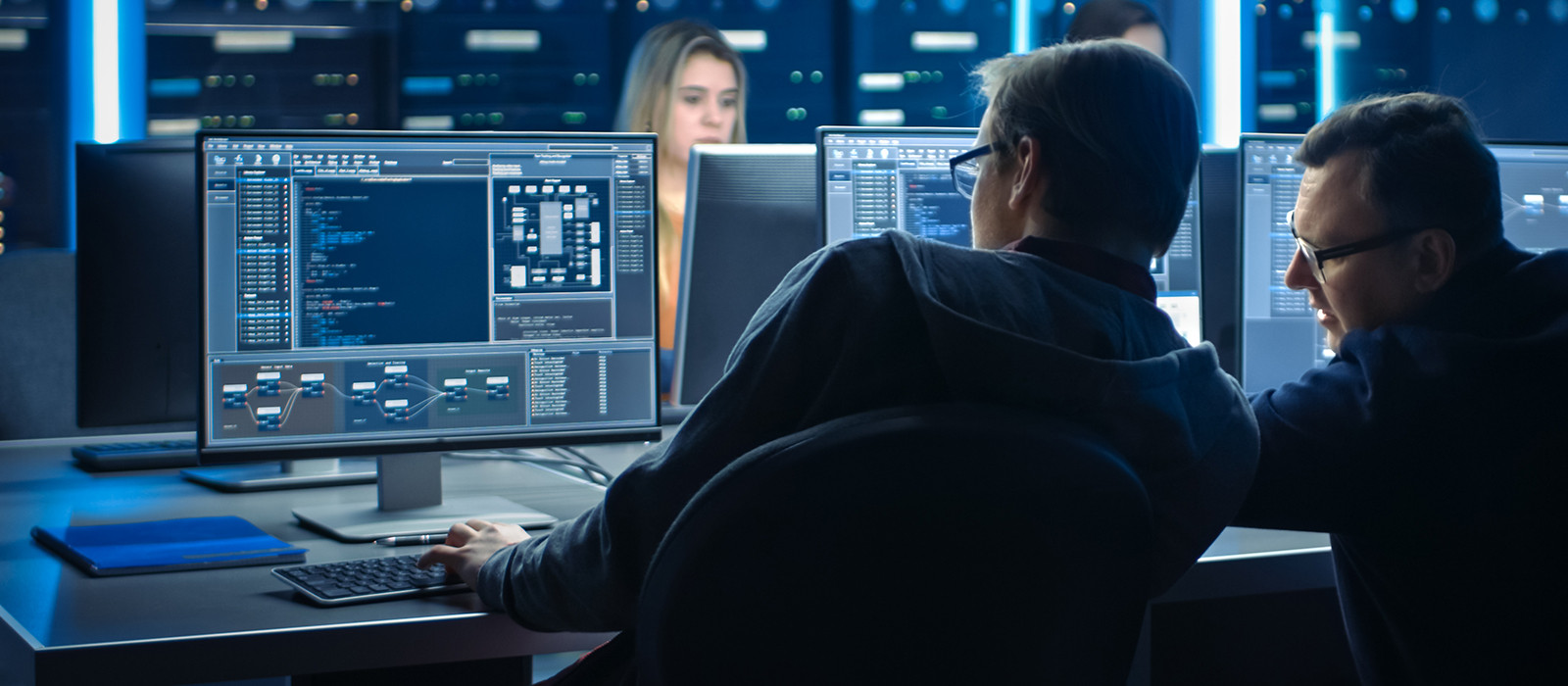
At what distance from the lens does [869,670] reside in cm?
72

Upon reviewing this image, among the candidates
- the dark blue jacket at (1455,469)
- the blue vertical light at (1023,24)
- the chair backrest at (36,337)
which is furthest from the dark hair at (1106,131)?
the blue vertical light at (1023,24)

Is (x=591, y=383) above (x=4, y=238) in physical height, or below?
below

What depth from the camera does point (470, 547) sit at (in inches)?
47.1

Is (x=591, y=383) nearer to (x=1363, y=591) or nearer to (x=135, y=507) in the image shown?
(x=135, y=507)

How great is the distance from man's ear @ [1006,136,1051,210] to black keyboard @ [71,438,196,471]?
1.49m

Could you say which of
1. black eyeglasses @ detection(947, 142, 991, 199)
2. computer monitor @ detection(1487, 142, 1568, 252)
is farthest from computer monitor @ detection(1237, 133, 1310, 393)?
black eyeglasses @ detection(947, 142, 991, 199)

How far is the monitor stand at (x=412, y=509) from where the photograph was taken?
1.43m

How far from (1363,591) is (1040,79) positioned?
705 millimetres

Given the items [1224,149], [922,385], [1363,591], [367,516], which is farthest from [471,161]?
[1224,149]

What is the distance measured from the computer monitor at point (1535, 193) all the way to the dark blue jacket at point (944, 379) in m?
1.33

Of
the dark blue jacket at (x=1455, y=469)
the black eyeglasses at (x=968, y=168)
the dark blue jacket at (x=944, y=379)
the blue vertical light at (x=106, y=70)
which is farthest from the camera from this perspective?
the blue vertical light at (x=106, y=70)

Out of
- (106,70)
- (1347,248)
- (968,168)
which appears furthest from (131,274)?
(106,70)

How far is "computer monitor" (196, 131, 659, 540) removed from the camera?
141cm

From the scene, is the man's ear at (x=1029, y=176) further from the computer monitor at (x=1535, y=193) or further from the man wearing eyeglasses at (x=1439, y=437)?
the computer monitor at (x=1535, y=193)
